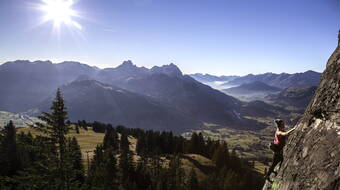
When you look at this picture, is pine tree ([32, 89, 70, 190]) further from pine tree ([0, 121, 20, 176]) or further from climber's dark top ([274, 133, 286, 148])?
pine tree ([0, 121, 20, 176])

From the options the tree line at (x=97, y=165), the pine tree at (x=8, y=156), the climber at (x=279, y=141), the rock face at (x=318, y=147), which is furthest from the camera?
the pine tree at (x=8, y=156)

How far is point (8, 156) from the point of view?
67438 mm

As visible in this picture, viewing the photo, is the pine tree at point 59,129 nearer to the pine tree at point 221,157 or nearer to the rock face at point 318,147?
the rock face at point 318,147

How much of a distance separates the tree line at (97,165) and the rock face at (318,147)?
76.7ft

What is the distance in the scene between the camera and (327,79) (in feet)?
43.5

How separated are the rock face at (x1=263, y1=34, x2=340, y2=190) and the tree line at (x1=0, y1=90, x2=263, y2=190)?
23.4 meters

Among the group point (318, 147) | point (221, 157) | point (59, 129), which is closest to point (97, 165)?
point (59, 129)

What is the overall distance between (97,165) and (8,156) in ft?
86.3

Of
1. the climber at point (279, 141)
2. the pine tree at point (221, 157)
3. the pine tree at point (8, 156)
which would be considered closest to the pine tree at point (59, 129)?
the climber at point (279, 141)

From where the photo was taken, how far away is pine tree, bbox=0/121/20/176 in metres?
64.2

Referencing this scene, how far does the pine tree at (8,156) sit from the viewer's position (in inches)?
2527

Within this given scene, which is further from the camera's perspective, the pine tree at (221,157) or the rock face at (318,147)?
the pine tree at (221,157)

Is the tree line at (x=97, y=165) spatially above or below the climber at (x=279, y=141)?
below

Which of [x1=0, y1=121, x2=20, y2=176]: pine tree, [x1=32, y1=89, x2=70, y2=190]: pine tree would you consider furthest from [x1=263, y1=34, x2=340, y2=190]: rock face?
[x1=0, y1=121, x2=20, y2=176]: pine tree
